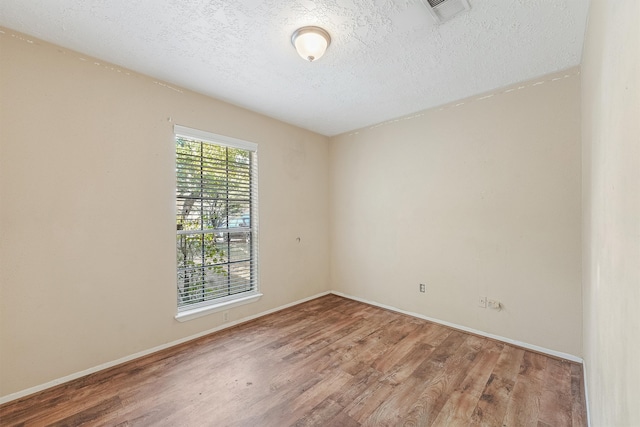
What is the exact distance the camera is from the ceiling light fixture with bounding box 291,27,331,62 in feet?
6.13

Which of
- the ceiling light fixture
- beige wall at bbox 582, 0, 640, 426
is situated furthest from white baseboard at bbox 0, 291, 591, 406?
the ceiling light fixture

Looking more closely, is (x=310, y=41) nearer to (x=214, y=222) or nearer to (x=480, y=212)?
(x=214, y=222)

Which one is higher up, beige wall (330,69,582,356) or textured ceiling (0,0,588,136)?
textured ceiling (0,0,588,136)

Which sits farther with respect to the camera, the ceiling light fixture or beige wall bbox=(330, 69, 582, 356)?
beige wall bbox=(330, 69, 582, 356)

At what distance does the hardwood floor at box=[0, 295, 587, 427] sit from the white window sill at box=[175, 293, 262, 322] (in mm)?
261

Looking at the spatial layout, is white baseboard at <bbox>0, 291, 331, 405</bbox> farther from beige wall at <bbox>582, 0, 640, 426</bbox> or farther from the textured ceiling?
beige wall at <bbox>582, 0, 640, 426</bbox>

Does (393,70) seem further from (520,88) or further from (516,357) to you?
(516,357)

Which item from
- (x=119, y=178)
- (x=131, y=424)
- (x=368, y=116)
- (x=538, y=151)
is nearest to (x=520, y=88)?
(x=538, y=151)

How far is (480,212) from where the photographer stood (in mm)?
2883

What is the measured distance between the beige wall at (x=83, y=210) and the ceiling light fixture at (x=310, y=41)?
1.49 metres

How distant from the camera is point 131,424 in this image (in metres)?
1.69

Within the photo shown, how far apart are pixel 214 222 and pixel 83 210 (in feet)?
3.79

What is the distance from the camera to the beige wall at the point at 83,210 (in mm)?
1909

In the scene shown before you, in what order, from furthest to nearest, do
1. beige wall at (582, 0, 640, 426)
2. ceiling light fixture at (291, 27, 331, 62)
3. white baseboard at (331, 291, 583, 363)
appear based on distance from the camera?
white baseboard at (331, 291, 583, 363) → ceiling light fixture at (291, 27, 331, 62) → beige wall at (582, 0, 640, 426)
